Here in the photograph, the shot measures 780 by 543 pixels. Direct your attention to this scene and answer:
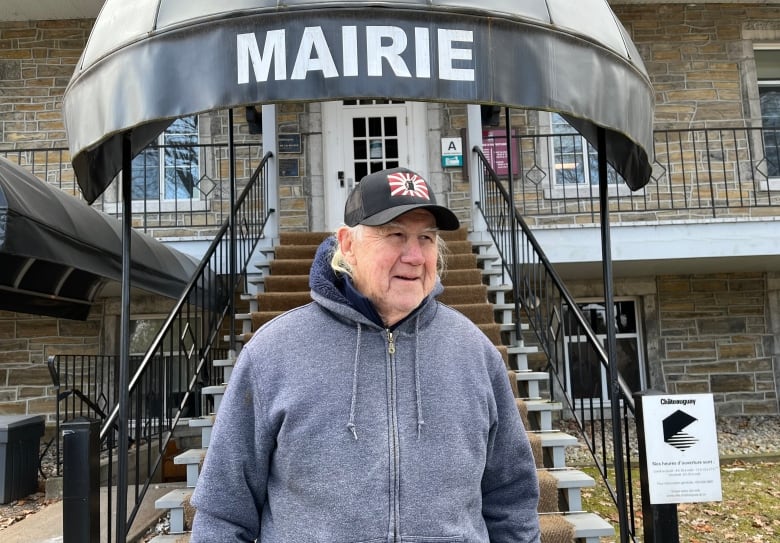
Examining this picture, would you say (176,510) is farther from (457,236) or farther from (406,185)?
(457,236)

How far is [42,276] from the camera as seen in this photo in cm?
565

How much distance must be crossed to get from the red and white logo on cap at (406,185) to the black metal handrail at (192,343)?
1997mm

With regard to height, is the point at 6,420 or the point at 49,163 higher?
the point at 49,163

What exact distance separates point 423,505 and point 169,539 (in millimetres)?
2677

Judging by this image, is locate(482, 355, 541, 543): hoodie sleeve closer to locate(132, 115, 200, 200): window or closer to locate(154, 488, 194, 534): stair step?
locate(154, 488, 194, 534): stair step

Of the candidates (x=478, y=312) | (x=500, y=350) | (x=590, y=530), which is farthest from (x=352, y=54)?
(x=478, y=312)

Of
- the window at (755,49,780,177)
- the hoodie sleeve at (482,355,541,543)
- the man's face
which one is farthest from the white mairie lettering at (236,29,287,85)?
the window at (755,49,780,177)

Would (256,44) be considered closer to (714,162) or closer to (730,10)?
(714,162)

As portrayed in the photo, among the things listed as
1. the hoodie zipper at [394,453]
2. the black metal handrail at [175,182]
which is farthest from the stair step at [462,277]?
the hoodie zipper at [394,453]

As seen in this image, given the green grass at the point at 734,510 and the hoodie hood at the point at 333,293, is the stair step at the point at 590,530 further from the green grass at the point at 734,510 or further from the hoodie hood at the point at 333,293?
the hoodie hood at the point at 333,293

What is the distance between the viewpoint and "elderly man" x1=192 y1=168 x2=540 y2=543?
1.43m

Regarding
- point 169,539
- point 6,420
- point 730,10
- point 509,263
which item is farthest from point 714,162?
point 6,420

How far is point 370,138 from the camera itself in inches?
332

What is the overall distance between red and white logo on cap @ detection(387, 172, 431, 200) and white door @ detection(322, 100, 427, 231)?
6842mm
